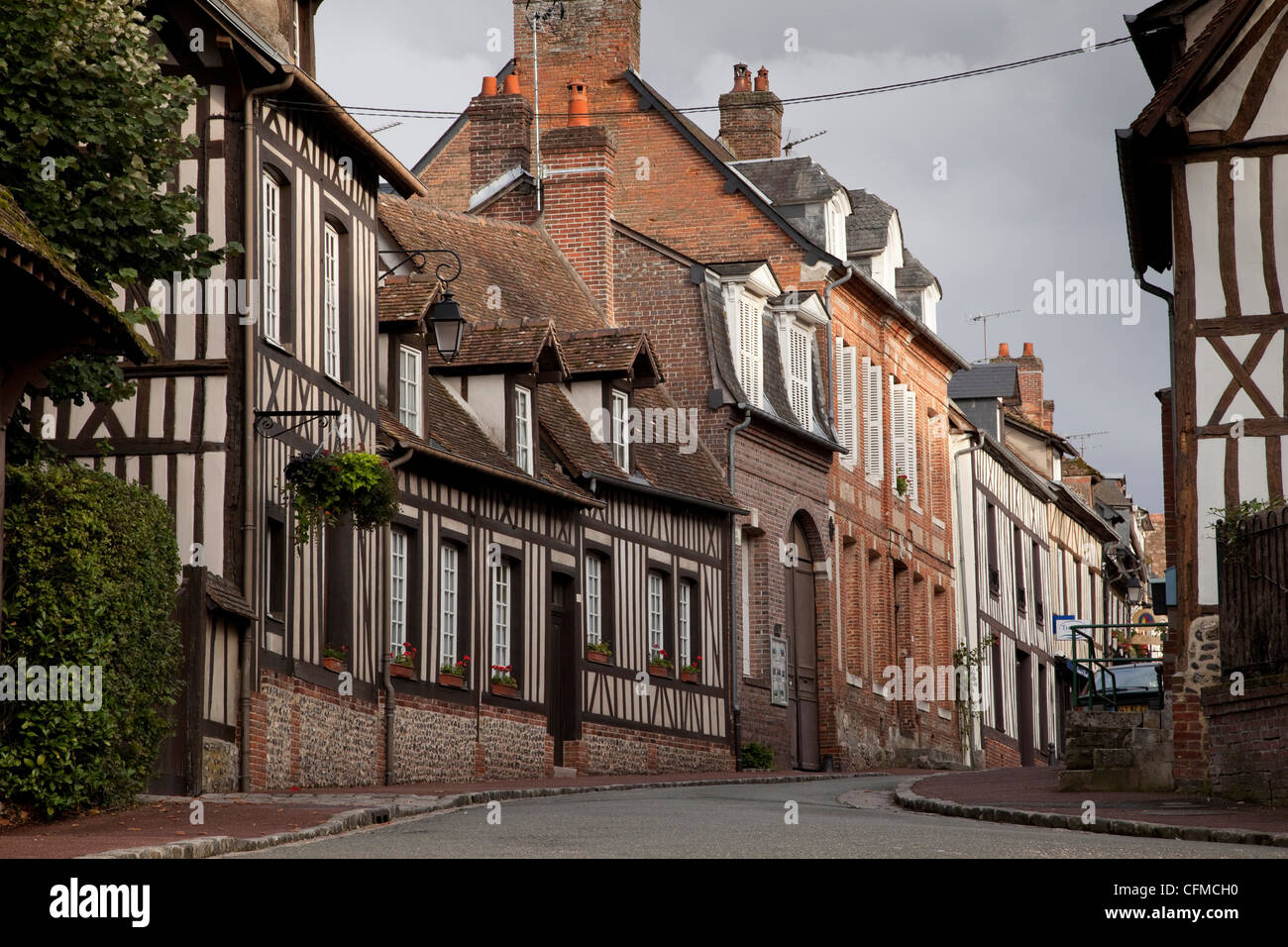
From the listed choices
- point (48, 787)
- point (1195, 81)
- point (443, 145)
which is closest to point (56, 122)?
point (48, 787)

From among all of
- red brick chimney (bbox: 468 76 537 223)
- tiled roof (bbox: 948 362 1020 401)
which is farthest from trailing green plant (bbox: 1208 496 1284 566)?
tiled roof (bbox: 948 362 1020 401)

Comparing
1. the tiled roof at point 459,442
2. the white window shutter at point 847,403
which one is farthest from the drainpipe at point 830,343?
the tiled roof at point 459,442

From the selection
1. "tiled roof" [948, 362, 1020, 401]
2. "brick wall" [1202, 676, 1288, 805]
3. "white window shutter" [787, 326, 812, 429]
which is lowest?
"brick wall" [1202, 676, 1288, 805]

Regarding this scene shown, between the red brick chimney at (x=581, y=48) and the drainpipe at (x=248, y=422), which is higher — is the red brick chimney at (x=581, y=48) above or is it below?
above

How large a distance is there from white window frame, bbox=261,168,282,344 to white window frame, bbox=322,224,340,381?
3.58 feet

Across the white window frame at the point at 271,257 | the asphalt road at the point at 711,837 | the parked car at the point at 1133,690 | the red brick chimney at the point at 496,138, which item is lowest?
the asphalt road at the point at 711,837

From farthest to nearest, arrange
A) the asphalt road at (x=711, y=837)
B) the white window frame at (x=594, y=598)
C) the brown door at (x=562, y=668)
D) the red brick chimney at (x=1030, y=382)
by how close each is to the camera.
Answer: the red brick chimney at (x=1030, y=382)
the white window frame at (x=594, y=598)
the brown door at (x=562, y=668)
the asphalt road at (x=711, y=837)

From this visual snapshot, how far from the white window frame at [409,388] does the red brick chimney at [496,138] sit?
8817 millimetres

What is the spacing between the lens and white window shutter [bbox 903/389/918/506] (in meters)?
37.0

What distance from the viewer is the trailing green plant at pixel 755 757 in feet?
94.2

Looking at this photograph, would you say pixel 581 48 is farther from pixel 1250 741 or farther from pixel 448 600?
pixel 1250 741

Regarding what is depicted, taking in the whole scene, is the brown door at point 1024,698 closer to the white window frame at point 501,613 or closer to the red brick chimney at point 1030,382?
the red brick chimney at point 1030,382

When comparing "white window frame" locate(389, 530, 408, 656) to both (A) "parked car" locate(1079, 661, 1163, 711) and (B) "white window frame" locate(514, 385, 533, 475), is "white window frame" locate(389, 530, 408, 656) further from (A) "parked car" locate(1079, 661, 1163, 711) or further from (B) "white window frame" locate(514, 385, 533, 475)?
(A) "parked car" locate(1079, 661, 1163, 711)
